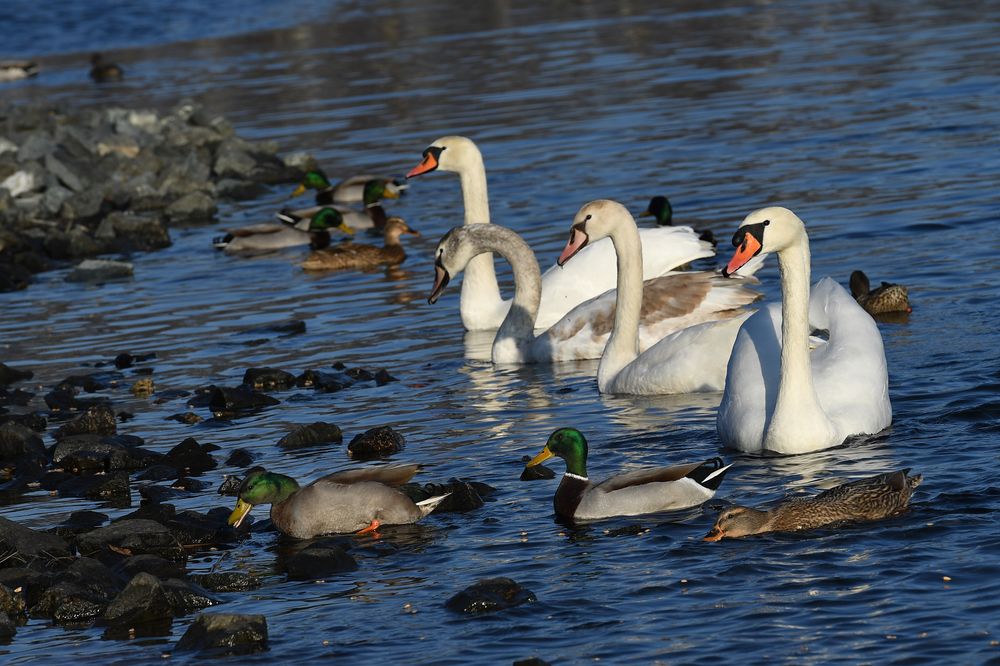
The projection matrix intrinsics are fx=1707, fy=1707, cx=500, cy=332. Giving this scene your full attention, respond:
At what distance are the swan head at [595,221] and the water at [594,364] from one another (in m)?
1.09

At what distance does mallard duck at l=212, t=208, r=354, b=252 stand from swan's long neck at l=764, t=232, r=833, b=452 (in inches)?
440

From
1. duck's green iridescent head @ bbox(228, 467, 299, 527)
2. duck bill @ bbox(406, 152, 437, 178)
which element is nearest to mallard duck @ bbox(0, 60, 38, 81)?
duck bill @ bbox(406, 152, 437, 178)

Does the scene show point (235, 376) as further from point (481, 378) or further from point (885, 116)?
point (885, 116)

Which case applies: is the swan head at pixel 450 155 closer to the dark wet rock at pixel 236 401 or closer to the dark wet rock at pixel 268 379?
the dark wet rock at pixel 268 379

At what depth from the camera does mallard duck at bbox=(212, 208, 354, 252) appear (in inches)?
789

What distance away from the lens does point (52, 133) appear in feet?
91.2

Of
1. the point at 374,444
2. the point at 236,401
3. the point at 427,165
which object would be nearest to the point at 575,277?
the point at 427,165

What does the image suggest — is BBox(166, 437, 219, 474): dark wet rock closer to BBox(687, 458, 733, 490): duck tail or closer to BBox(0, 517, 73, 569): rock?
BBox(0, 517, 73, 569): rock

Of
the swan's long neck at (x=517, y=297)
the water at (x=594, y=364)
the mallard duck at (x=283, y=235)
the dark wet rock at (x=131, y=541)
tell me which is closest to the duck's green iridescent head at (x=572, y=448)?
the water at (x=594, y=364)

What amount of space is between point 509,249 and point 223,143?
13.1 metres

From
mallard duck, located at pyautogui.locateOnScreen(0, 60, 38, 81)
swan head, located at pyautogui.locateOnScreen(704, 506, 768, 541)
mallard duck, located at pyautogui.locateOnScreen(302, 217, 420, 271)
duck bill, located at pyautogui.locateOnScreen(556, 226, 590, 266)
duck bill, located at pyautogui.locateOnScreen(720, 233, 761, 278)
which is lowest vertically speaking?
mallard duck, located at pyautogui.locateOnScreen(302, 217, 420, 271)

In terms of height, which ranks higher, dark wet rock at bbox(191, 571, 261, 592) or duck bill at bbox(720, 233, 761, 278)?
duck bill at bbox(720, 233, 761, 278)

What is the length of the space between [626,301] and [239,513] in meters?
4.41

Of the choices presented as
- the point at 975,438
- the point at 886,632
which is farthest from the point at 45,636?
the point at 975,438
